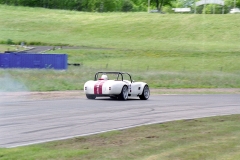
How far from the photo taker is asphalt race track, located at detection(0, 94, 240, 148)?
12.4 m

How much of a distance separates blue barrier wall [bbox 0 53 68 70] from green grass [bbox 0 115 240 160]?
33.5 metres

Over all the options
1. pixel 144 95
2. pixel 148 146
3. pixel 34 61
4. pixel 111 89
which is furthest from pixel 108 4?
pixel 148 146

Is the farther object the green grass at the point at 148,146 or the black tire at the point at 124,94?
the black tire at the point at 124,94

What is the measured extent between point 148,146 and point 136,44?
65207 millimetres

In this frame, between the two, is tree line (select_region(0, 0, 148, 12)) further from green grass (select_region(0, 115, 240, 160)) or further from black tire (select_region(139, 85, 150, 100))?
green grass (select_region(0, 115, 240, 160))

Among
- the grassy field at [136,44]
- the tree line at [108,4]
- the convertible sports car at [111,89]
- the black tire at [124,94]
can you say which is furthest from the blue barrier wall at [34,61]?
the tree line at [108,4]

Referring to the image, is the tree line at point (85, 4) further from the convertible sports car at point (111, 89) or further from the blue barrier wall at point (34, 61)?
the convertible sports car at point (111, 89)

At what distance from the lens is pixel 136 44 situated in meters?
75.7

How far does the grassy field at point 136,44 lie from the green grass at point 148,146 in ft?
53.4

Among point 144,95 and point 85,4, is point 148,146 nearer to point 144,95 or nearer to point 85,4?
point 144,95

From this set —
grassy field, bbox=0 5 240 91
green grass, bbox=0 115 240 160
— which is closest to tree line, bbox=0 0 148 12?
→ grassy field, bbox=0 5 240 91

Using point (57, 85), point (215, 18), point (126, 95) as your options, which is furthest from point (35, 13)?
point (126, 95)

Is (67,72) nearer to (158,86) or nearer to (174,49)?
(158,86)

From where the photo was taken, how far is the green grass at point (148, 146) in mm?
9766
